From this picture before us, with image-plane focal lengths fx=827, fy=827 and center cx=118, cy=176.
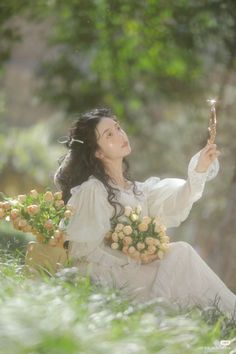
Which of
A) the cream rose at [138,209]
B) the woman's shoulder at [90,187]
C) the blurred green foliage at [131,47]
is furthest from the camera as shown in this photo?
the blurred green foliage at [131,47]

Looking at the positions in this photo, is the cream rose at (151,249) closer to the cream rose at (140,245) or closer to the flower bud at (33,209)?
the cream rose at (140,245)

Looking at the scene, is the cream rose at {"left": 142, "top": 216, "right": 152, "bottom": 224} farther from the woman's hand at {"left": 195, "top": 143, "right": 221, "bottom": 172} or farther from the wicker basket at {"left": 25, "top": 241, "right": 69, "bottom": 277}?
the wicker basket at {"left": 25, "top": 241, "right": 69, "bottom": 277}

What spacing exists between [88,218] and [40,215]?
40 centimetres

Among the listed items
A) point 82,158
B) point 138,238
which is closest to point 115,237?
point 138,238

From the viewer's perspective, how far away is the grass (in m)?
3.11

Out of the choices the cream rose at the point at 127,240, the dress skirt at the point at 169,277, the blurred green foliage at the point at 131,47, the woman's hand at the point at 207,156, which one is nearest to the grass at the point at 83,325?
the dress skirt at the point at 169,277

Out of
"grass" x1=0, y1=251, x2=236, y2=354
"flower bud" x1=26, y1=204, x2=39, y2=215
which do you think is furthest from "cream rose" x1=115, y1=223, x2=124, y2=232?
"grass" x1=0, y1=251, x2=236, y2=354

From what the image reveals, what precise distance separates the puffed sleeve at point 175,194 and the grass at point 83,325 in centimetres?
147

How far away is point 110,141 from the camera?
6.09 m

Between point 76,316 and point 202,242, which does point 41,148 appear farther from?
point 76,316

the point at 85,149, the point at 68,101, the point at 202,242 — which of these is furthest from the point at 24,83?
the point at 85,149

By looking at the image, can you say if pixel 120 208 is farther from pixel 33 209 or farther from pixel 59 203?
pixel 33 209

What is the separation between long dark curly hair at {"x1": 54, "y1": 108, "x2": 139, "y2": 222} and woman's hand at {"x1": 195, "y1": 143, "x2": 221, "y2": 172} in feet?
1.91

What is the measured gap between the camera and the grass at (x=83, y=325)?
3109mm
